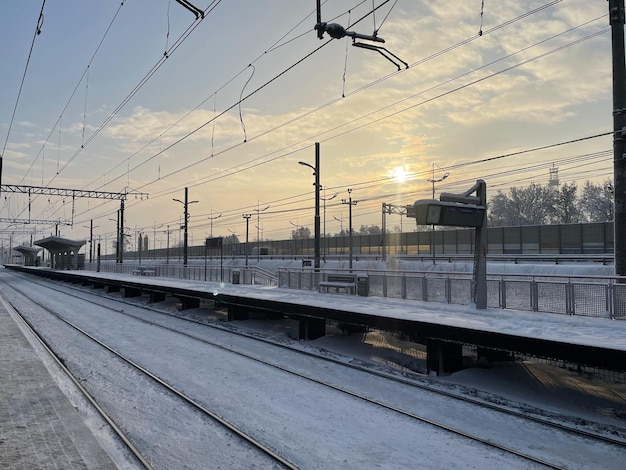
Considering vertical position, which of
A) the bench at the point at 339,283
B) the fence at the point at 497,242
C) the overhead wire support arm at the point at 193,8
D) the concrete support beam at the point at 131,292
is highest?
the overhead wire support arm at the point at 193,8

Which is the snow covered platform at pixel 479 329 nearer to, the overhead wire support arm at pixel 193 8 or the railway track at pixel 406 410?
the railway track at pixel 406 410

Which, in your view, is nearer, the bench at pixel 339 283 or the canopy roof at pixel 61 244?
the bench at pixel 339 283

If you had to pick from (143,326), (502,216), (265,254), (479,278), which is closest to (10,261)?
(265,254)

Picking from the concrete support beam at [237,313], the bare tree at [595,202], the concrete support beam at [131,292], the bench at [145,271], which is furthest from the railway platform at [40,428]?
the bare tree at [595,202]

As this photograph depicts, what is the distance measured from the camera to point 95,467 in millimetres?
5410

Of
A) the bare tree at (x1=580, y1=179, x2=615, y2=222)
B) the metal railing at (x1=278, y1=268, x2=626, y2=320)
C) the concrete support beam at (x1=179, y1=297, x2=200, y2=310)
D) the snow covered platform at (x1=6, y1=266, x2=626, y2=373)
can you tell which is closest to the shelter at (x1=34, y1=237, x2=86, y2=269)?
the concrete support beam at (x1=179, y1=297, x2=200, y2=310)

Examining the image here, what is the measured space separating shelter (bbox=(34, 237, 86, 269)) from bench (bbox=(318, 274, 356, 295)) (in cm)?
5140

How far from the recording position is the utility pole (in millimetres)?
12258

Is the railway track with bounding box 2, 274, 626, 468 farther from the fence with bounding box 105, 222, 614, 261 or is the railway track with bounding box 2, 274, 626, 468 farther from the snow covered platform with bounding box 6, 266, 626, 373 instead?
the fence with bounding box 105, 222, 614, 261

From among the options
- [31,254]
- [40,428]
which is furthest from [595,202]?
[31,254]

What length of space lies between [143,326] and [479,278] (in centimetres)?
1301

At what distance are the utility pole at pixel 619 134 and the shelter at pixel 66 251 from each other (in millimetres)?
62759

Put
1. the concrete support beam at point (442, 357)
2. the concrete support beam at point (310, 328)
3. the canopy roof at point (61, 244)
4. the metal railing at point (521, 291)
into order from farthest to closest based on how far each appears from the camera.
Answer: the canopy roof at point (61, 244) → the concrete support beam at point (310, 328) → the metal railing at point (521, 291) → the concrete support beam at point (442, 357)

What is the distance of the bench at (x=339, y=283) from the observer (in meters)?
19.5
